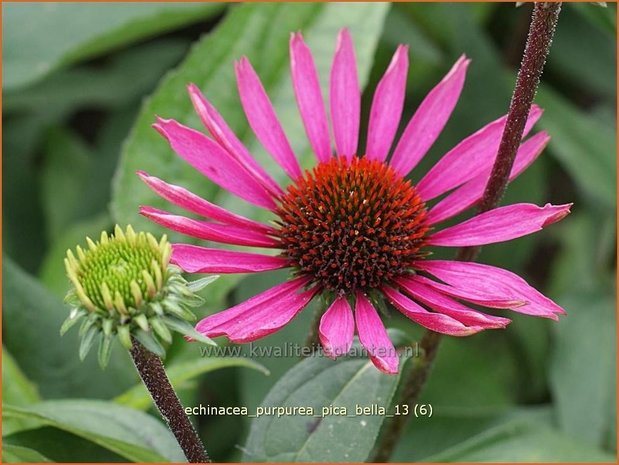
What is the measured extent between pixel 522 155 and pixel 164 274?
1.33 feet

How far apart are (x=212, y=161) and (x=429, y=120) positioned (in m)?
0.25

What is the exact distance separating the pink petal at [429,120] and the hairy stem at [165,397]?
41cm

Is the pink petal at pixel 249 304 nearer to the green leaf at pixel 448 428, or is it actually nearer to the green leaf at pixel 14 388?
the green leaf at pixel 14 388

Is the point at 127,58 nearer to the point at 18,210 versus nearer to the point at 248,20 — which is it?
the point at 18,210

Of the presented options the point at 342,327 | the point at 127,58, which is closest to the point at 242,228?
the point at 342,327

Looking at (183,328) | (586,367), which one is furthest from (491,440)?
(183,328)

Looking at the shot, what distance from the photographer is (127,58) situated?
1.85 metres

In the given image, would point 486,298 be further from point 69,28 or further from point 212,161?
point 69,28

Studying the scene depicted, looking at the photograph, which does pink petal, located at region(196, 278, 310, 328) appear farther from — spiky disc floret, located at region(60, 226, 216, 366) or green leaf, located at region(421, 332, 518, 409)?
green leaf, located at region(421, 332, 518, 409)

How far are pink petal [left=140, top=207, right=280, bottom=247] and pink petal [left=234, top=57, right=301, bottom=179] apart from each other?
103 millimetres

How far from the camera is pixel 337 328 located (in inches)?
31.3

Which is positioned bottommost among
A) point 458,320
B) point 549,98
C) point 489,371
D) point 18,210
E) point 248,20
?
point 18,210

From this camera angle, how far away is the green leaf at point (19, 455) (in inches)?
35.5

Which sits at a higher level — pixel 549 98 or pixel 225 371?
pixel 549 98
